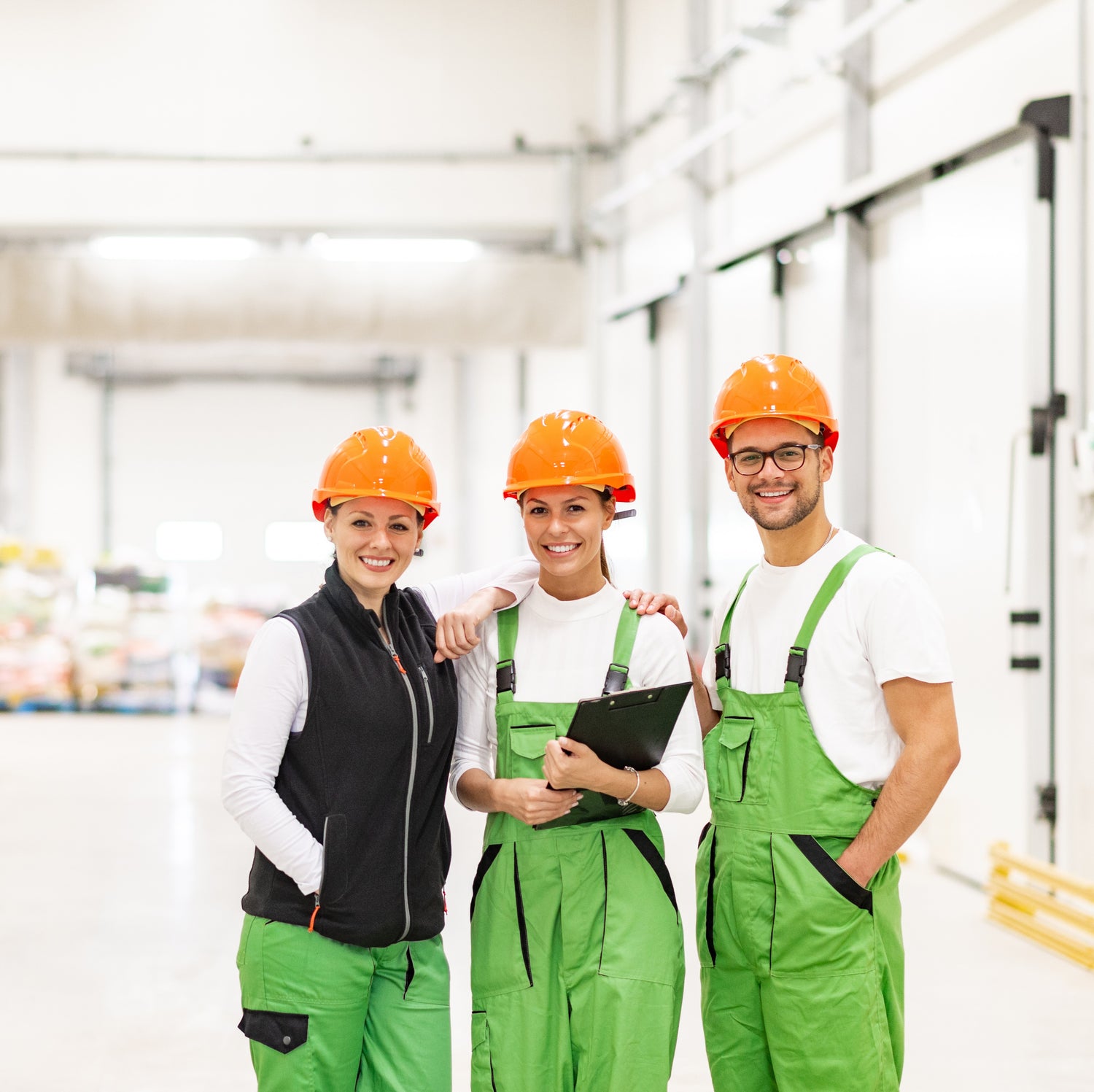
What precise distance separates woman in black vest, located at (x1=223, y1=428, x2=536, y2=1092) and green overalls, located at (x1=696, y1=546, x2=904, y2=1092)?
521 mm

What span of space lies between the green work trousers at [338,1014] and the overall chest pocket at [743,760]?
63 cm

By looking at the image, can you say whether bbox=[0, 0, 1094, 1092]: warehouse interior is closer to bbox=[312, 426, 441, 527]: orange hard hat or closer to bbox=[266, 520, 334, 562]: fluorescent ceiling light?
bbox=[266, 520, 334, 562]: fluorescent ceiling light

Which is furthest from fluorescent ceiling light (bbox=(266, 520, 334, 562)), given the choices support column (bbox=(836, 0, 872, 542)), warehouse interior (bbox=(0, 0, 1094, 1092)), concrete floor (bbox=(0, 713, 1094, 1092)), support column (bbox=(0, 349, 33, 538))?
support column (bbox=(836, 0, 872, 542))

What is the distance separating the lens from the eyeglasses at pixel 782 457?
2.42m

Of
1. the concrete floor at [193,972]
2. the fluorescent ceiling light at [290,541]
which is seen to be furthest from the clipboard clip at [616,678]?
the fluorescent ceiling light at [290,541]

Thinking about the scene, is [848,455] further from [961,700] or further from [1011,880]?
[1011,880]

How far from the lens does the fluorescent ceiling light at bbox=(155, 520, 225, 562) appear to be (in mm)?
19516

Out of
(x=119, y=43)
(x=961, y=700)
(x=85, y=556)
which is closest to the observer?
(x=961, y=700)

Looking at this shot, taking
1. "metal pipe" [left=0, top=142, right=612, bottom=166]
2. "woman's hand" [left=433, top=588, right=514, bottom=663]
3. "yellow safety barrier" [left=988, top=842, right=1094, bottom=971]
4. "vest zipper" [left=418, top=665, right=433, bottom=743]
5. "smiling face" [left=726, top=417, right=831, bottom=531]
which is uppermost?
"metal pipe" [left=0, top=142, right=612, bottom=166]

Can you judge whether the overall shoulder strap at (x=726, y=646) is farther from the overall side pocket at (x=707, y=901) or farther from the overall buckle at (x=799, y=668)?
the overall side pocket at (x=707, y=901)

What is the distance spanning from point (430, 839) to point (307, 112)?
33.1ft

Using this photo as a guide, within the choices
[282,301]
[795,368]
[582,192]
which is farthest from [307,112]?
[795,368]

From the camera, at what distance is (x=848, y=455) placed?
6879 millimetres

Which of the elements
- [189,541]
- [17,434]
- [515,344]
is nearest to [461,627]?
[515,344]
